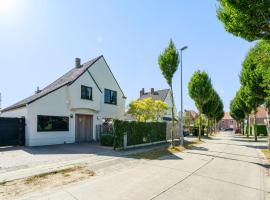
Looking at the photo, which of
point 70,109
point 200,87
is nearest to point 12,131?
point 70,109

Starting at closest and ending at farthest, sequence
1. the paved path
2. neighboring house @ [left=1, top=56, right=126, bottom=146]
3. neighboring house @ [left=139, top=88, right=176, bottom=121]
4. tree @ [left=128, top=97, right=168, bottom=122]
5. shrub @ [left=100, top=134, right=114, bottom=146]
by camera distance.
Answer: the paved path
shrub @ [left=100, top=134, right=114, bottom=146]
neighboring house @ [left=1, top=56, right=126, bottom=146]
tree @ [left=128, top=97, right=168, bottom=122]
neighboring house @ [left=139, top=88, right=176, bottom=121]

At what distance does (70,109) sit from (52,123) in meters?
2.10

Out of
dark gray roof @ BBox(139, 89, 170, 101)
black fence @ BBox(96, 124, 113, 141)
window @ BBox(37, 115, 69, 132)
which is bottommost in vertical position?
black fence @ BBox(96, 124, 113, 141)

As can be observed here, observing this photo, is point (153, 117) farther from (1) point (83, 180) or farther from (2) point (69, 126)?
(1) point (83, 180)

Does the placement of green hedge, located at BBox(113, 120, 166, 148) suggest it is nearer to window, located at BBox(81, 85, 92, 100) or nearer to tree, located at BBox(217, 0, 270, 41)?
window, located at BBox(81, 85, 92, 100)

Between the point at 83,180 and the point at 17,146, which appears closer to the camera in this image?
the point at 83,180

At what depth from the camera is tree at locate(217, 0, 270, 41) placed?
828 cm

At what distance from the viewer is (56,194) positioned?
627 cm

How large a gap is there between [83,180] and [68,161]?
3878 mm

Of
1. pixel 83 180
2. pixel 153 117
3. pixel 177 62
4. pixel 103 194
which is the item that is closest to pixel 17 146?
pixel 83 180

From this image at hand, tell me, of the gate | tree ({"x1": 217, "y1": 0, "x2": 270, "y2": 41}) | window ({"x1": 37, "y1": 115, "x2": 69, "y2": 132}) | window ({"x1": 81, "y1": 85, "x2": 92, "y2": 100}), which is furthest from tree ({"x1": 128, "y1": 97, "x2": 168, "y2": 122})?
tree ({"x1": 217, "y1": 0, "x2": 270, "y2": 41})

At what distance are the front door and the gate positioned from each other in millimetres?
5137

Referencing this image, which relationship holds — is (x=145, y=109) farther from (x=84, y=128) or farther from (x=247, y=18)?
(x=247, y=18)

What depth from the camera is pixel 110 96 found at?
26.4 metres
